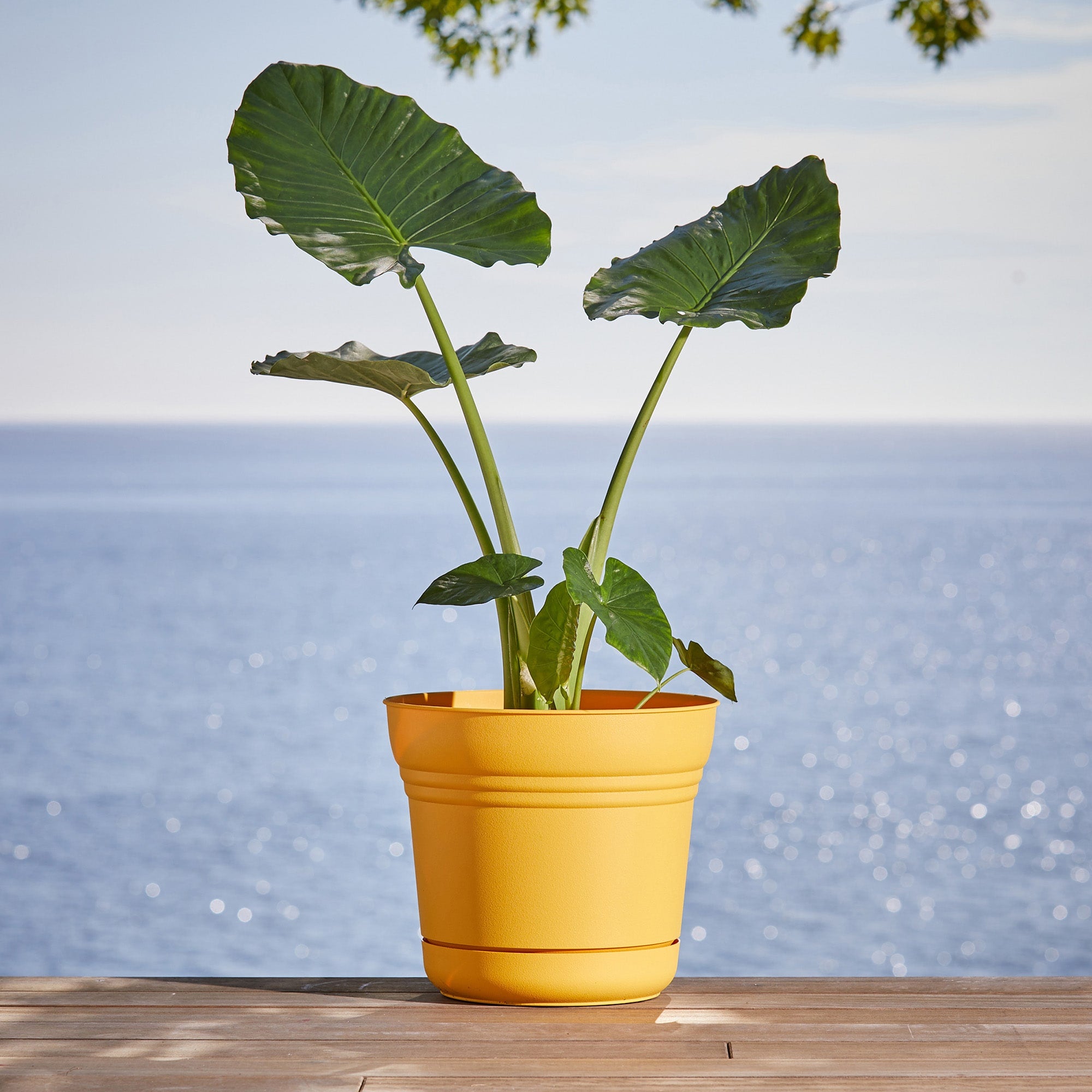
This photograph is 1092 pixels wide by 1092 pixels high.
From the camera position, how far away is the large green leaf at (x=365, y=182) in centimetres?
120

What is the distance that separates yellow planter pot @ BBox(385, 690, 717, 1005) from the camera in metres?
1.10

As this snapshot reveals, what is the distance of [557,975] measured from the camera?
1117 mm

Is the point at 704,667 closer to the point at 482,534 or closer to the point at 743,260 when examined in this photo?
the point at 482,534

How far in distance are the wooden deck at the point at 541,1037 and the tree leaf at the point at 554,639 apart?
30cm

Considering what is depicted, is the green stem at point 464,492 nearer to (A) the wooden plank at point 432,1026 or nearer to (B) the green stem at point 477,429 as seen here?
(B) the green stem at point 477,429

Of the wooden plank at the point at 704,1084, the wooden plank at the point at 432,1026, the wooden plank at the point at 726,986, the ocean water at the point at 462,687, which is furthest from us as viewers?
the ocean water at the point at 462,687

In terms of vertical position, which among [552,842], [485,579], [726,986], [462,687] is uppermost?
[485,579]

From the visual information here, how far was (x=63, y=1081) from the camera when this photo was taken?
939mm

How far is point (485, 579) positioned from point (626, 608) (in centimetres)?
13

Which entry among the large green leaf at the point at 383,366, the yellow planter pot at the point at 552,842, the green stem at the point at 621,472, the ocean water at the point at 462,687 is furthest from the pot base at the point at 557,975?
the ocean water at the point at 462,687

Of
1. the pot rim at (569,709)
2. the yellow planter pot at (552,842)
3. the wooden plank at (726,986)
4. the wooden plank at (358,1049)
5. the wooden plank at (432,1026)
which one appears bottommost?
the wooden plank at (726,986)

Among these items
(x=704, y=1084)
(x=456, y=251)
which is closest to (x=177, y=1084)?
(x=704, y=1084)

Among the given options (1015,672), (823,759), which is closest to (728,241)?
(823,759)

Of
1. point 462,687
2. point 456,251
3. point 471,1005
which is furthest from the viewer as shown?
point 462,687
